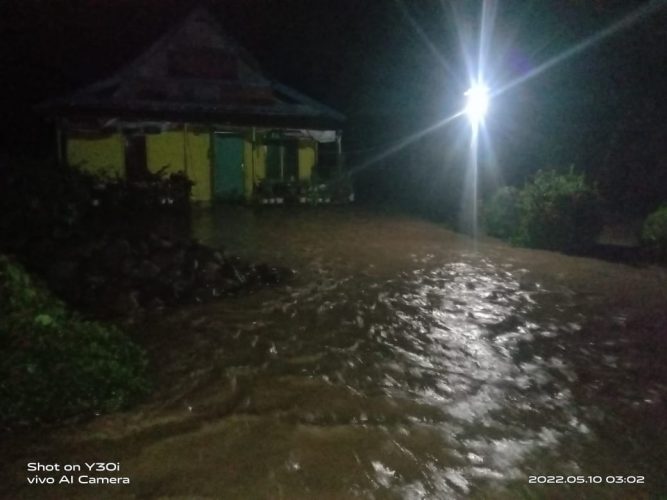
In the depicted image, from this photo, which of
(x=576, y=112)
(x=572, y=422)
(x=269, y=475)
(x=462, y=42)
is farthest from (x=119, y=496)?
(x=462, y=42)

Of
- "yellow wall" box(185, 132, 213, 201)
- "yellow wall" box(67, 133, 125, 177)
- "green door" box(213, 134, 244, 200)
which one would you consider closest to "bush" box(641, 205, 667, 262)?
"green door" box(213, 134, 244, 200)

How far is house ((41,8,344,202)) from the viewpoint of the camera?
55.9 ft

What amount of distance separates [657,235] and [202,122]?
467 inches

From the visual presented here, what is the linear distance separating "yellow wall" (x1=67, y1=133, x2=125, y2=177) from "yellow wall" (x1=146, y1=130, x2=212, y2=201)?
2.73 ft

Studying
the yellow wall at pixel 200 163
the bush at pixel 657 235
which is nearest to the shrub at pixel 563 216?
the bush at pixel 657 235

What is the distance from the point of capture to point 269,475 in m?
4.18

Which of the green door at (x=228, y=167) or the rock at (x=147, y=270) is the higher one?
the green door at (x=228, y=167)

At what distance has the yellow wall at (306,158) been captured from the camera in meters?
19.8

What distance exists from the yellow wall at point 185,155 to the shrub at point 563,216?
9.89 metres

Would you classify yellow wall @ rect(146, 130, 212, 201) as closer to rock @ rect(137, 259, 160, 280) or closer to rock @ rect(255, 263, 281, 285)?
rock @ rect(255, 263, 281, 285)

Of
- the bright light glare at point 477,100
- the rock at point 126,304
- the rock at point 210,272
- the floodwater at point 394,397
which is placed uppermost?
the bright light glare at point 477,100

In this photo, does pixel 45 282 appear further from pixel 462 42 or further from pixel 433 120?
pixel 433 120

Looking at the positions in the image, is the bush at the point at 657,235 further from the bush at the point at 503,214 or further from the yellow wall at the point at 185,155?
the yellow wall at the point at 185,155

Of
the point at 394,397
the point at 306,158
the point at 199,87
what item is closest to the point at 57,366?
the point at 394,397
